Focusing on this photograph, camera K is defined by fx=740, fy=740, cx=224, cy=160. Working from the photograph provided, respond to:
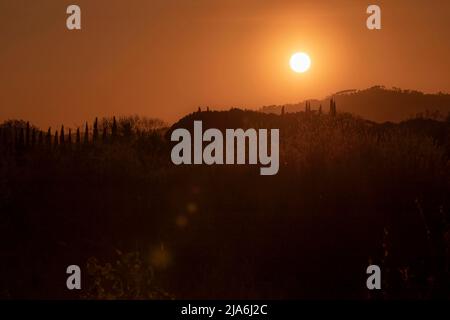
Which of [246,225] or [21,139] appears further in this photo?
[21,139]

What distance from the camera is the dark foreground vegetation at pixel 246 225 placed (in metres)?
9.95

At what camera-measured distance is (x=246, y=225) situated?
11.7m

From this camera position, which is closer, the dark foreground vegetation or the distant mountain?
the dark foreground vegetation

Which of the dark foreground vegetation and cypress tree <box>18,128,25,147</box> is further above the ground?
cypress tree <box>18,128,25,147</box>

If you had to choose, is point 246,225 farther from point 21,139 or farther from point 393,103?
point 393,103

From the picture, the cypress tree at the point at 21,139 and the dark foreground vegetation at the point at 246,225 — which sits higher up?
the cypress tree at the point at 21,139

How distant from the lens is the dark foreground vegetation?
32.6 ft

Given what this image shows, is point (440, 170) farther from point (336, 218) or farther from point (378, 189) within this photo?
point (336, 218)

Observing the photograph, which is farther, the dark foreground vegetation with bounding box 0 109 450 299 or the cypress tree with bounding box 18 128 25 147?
the cypress tree with bounding box 18 128 25 147

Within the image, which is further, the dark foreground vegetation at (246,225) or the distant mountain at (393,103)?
the distant mountain at (393,103)

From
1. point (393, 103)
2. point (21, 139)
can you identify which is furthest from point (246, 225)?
point (393, 103)
